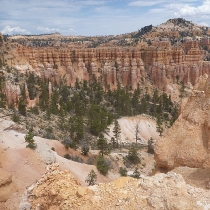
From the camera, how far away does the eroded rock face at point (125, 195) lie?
24.7 ft

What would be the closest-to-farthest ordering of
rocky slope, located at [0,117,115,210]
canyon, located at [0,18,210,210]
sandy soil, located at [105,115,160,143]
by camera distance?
canyon, located at [0,18,210,210]
rocky slope, located at [0,117,115,210]
sandy soil, located at [105,115,160,143]

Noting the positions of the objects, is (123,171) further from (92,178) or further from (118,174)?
(92,178)

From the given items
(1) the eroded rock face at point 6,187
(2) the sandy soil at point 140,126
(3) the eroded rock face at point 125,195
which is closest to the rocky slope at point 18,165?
(1) the eroded rock face at point 6,187

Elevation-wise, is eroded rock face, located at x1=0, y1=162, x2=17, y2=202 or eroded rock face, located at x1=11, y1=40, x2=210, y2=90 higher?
eroded rock face, located at x1=11, y1=40, x2=210, y2=90

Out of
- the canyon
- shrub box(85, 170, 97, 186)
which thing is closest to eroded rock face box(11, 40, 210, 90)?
the canyon

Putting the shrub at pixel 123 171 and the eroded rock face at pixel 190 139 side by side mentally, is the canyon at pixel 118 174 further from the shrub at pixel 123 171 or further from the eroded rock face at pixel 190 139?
the shrub at pixel 123 171

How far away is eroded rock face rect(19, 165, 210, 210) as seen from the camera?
7.54 meters

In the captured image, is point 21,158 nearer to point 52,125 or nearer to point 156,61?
point 52,125

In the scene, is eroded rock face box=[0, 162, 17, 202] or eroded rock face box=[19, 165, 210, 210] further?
eroded rock face box=[0, 162, 17, 202]

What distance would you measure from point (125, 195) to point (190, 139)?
5.55m

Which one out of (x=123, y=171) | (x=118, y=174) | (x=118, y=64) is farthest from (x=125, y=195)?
(x=118, y=64)

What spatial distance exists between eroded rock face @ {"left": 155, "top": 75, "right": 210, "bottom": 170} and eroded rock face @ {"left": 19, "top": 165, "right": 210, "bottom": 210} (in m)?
3.43

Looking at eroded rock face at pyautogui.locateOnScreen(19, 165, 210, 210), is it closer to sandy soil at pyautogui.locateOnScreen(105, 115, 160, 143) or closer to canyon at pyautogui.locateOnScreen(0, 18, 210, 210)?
canyon at pyautogui.locateOnScreen(0, 18, 210, 210)

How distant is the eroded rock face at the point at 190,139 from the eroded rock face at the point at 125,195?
11.3ft
